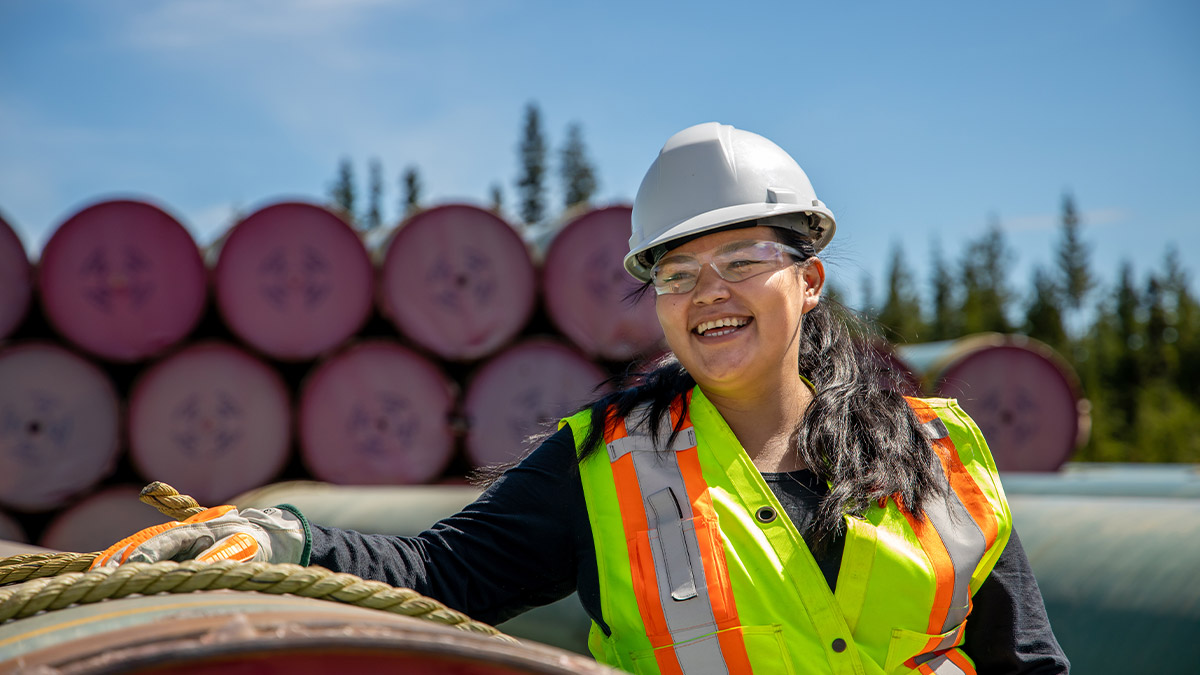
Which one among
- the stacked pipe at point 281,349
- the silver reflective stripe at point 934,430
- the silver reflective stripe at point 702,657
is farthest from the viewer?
the stacked pipe at point 281,349

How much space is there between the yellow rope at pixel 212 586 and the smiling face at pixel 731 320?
71cm

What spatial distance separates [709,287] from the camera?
1660mm

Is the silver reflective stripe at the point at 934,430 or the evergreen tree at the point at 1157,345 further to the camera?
the evergreen tree at the point at 1157,345

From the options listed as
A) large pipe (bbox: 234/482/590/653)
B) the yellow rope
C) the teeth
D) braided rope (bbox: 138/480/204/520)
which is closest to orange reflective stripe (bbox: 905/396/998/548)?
the teeth

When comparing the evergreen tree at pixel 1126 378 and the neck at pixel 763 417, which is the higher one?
the neck at pixel 763 417

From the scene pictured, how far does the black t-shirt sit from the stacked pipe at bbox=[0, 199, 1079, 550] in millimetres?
2841

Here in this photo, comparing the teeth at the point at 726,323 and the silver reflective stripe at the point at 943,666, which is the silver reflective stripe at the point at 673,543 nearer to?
the teeth at the point at 726,323

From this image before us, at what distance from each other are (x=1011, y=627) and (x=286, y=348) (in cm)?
400

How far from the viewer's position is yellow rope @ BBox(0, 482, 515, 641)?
969 millimetres

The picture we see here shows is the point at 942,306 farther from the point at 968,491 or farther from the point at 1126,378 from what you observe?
the point at 968,491

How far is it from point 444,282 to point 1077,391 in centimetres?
464

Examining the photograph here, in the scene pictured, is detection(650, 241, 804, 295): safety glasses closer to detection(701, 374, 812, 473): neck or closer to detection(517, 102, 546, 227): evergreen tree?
detection(701, 374, 812, 473): neck

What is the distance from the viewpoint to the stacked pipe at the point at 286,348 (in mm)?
4531

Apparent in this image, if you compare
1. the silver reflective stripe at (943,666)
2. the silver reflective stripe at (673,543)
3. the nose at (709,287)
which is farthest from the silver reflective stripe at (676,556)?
the silver reflective stripe at (943,666)
